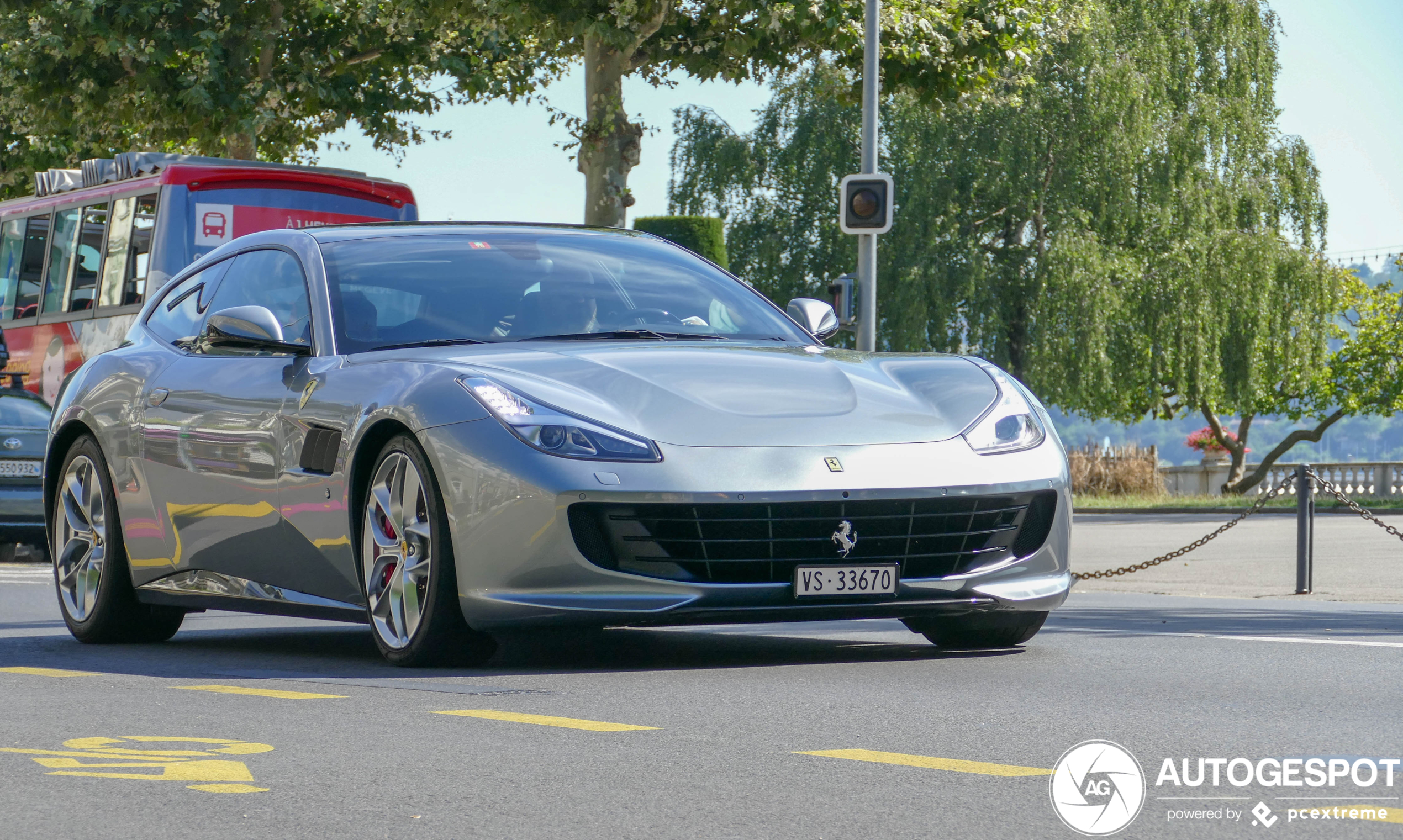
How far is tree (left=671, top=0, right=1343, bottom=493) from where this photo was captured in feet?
121

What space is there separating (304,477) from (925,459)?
7.18ft

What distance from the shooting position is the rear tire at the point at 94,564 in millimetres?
8367

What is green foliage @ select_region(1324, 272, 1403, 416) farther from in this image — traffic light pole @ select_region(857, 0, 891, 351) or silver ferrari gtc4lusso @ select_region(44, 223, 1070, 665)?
silver ferrari gtc4lusso @ select_region(44, 223, 1070, 665)

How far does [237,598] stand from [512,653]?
1077 millimetres

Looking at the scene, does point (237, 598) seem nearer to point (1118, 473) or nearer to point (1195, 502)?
point (1195, 502)

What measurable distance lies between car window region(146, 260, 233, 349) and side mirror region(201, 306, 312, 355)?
3.23 ft

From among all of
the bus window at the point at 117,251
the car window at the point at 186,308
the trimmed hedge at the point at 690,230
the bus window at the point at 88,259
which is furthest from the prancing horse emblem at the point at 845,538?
the trimmed hedge at the point at 690,230

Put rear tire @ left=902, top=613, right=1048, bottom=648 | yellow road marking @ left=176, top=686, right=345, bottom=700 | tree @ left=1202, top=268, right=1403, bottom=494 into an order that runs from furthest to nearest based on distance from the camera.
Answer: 1. tree @ left=1202, top=268, right=1403, bottom=494
2. rear tire @ left=902, top=613, right=1048, bottom=648
3. yellow road marking @ left=176, top=686, right=345, bottom=700

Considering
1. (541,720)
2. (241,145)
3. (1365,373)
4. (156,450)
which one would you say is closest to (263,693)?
(541,720)

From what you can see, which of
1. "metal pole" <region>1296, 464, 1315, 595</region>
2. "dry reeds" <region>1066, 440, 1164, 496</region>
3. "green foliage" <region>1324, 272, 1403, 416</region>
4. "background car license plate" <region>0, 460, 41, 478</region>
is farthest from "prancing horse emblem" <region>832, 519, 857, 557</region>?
"green foliage" <region>1324, 272, 1403, 416</region>

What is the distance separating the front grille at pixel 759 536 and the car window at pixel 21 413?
476 inches

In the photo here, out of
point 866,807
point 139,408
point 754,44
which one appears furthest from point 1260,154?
point 866,807

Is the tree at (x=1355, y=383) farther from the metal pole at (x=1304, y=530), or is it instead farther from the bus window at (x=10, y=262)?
the metal pole at (x=1304, y=530)

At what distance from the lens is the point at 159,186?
66.4ft
